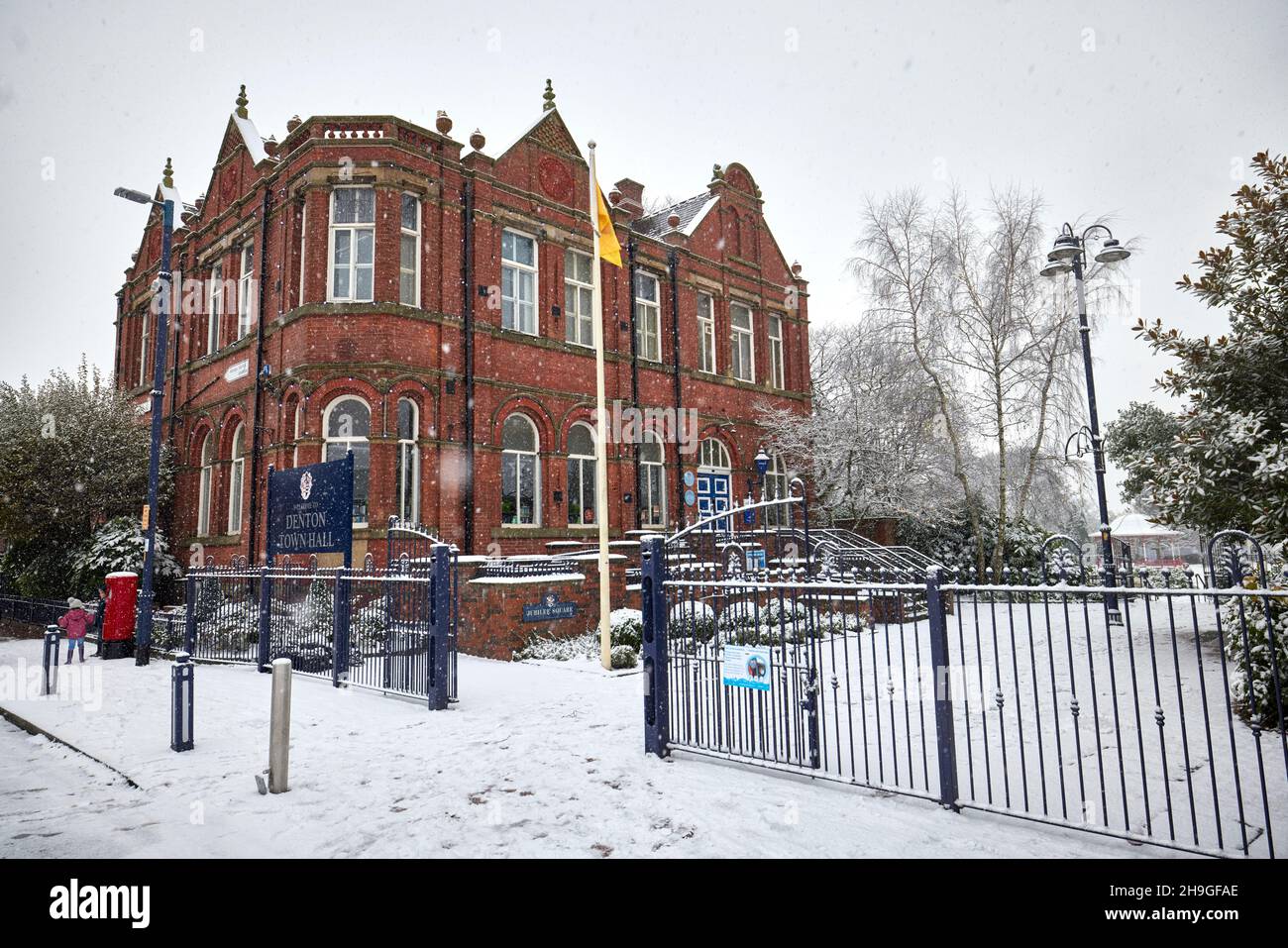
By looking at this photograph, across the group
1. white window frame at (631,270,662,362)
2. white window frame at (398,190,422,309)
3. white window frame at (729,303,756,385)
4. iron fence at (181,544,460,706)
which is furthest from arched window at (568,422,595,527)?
white window frame at (729,303,756,385)

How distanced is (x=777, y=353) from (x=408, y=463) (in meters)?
14.7

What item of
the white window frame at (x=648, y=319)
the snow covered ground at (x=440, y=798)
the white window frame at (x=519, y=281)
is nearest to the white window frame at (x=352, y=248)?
the white window frame at (x=519, y=281)

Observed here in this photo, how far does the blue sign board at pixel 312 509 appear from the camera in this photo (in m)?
10.5

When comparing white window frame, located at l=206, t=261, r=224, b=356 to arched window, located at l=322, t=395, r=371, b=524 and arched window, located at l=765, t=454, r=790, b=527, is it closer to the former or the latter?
arched window, located at l=322, t=395, r=371, b=524

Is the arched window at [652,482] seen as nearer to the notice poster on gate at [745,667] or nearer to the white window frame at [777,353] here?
the white window frame at [777,353]

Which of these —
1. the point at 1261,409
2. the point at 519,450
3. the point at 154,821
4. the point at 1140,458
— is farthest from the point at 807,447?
the point at 154,821

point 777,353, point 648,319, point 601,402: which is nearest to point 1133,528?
point 777,353

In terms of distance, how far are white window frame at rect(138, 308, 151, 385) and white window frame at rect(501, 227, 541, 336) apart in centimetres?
1422

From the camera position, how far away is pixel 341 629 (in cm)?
982

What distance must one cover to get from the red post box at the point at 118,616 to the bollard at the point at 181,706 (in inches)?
302

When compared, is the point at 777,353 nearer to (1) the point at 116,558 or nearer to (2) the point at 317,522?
(2) the point at 317,522

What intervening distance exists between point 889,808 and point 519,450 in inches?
550

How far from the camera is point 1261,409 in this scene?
8078mm
